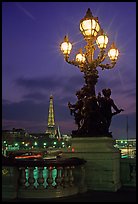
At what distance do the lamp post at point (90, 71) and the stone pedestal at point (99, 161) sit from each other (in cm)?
36

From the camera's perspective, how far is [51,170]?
959 centimetres

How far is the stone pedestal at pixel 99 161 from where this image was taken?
36.9 ft

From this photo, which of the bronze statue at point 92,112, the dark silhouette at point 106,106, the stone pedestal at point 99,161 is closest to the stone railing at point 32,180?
the stone pedestal at point 99,161

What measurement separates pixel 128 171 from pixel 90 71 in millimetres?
4202

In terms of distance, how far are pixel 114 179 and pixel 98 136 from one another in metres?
1.65

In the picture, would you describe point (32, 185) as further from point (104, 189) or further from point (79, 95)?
point (79, 95)

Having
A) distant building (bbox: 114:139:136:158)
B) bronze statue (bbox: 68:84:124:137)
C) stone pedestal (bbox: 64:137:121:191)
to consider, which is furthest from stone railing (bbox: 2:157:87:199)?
distant building (bbox: 114:139:136:158)

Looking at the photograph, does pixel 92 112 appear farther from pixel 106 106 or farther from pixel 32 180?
pixel 32 180

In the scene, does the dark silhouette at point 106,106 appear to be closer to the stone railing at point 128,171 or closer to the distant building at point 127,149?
the stone railing at point 128,171

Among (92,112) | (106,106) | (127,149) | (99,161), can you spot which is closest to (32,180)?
(99,161)

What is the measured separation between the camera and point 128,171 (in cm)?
1256

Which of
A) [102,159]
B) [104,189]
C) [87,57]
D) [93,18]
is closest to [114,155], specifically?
[102,159]

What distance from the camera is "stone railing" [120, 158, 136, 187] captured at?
12.4 meters

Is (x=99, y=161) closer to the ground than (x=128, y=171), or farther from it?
farther from it
